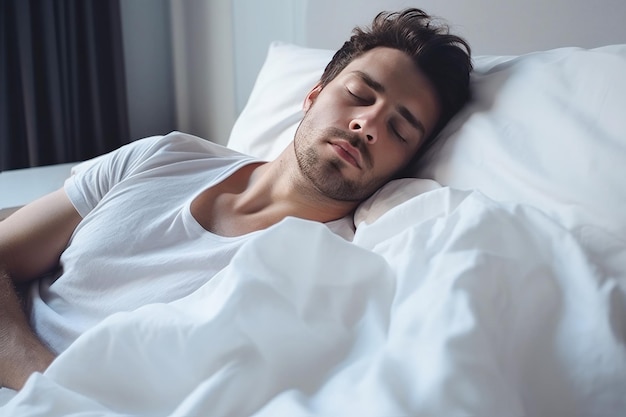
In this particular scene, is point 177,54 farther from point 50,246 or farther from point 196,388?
point 196,388

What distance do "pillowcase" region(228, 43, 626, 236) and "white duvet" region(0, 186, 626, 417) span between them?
109 mm

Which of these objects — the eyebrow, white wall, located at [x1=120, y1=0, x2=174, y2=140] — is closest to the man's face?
the eyebrow

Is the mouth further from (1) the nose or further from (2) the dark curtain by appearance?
(2) the dark curtain

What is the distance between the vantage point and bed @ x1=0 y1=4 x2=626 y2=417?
A: 0.55 meters

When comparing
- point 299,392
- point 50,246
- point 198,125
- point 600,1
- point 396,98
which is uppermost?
point 600,1

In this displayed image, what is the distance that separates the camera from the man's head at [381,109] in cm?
104

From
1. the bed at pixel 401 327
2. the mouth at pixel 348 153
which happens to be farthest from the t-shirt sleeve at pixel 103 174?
the bed at pixel 401 327

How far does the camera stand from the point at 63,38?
245 cm

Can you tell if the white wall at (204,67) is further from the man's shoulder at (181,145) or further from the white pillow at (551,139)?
the white pillow at (551,139)

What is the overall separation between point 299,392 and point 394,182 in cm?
54

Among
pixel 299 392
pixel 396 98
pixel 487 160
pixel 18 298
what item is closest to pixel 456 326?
pixel 299 392

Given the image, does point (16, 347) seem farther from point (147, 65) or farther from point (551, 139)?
point (147, 65)

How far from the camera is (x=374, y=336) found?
621 mm

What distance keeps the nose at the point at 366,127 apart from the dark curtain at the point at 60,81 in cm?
178
